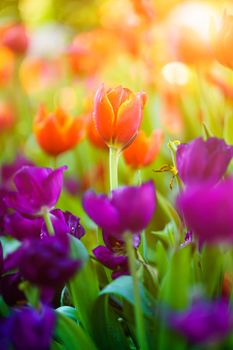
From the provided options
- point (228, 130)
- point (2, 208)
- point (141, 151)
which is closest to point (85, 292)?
point (2, 208)

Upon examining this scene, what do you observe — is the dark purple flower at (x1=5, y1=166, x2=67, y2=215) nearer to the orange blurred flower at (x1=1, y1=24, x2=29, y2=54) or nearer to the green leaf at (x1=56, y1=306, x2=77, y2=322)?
the green leaf at (x1=56, y1=306, x2=77, y2=322)

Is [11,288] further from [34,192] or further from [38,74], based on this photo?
[38,74]

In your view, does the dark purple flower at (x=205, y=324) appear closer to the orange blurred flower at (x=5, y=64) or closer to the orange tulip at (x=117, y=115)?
the orange tulip at (x=117, y=115)

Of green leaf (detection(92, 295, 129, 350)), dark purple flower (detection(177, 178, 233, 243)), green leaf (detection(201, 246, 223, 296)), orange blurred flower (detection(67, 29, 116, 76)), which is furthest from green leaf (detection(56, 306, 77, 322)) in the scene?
orange blurred flower (detection(67, 29, 116, 76))

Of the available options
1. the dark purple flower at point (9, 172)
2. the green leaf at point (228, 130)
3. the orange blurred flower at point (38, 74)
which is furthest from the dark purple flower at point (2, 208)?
the orange blurred flower at point (38, 74)

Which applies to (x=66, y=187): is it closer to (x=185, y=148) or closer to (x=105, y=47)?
(x=105, y=47)

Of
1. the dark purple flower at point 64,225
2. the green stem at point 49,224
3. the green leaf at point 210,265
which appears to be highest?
the green stem at point 49,224

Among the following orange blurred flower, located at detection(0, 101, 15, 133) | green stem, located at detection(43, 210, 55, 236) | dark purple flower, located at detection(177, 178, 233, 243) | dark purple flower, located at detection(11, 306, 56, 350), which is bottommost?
orange blurred flower, located at detection(0, 101, 15, 133)
